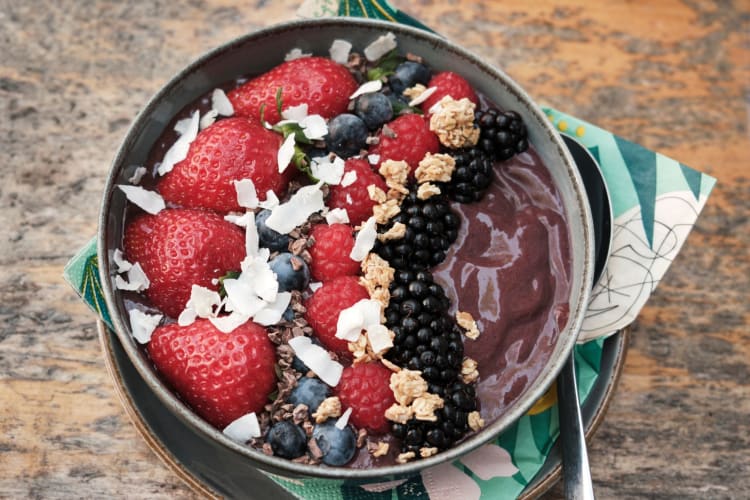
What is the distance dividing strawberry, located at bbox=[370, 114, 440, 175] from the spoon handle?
0.57 metres

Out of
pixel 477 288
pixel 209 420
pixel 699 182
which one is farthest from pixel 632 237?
pixel 209 420

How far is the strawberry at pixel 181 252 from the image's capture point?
59.2 inches

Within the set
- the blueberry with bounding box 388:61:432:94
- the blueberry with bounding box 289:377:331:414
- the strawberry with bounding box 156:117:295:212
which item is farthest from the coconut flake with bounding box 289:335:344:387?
the blueberry with bounding box 388:61:432:94

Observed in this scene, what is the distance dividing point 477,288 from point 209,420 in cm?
64

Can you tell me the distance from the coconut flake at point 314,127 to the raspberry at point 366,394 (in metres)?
0.52

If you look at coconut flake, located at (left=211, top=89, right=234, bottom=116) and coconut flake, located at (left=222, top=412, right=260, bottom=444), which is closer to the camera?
coconut flake, located at (left=222, top=412, right=260, bottom=444)

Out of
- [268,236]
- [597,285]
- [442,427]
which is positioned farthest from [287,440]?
[597,285]

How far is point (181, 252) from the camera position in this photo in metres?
1.50

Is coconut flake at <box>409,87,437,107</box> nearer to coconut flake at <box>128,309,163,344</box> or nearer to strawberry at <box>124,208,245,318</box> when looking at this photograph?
strawberry at <box>124,208,245,318</box>

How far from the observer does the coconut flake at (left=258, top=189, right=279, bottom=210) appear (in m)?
1.55

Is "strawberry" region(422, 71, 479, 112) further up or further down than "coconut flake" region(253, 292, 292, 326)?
further up

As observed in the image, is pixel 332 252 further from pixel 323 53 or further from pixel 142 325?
pixel 323 53

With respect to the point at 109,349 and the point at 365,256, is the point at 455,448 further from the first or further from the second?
the point at 109,349

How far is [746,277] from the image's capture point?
2045mm
